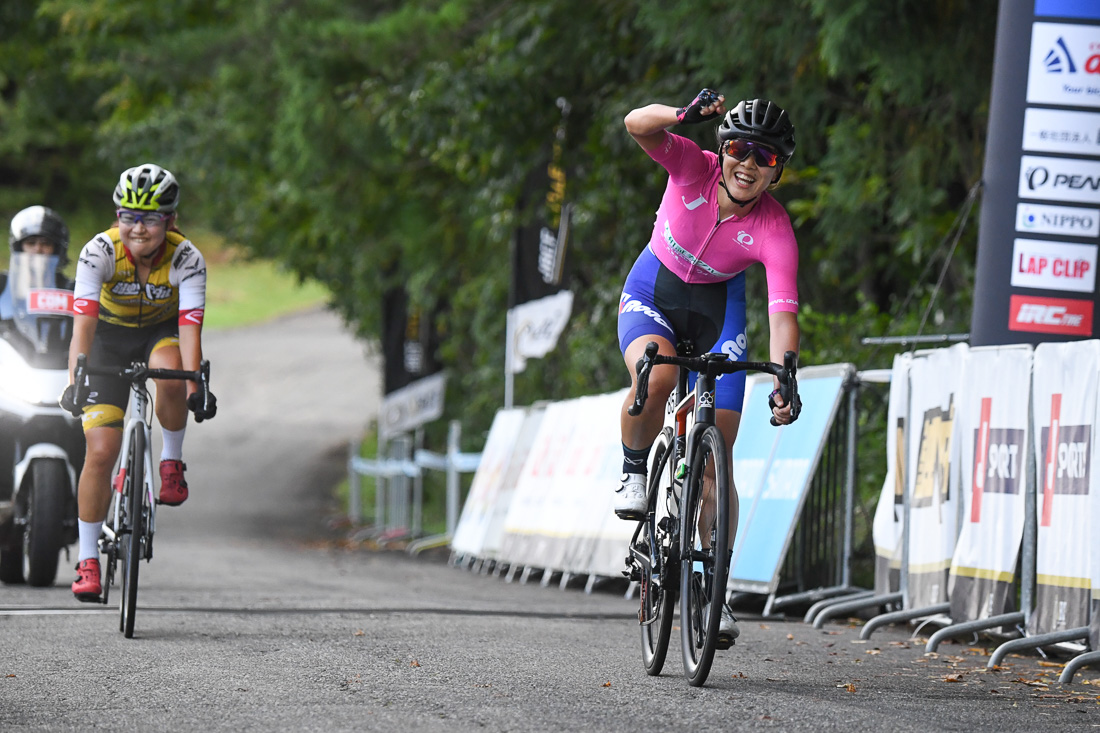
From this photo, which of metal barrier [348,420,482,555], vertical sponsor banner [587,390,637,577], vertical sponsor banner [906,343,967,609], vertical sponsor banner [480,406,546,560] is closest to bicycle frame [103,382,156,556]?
vertical sponsor banner [906,343,967,609]

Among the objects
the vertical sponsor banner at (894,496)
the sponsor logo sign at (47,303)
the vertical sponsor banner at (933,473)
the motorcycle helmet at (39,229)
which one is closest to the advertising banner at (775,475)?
the vertical sponsor banner at (894,496)

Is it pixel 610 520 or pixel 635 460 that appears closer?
pixel 635 460

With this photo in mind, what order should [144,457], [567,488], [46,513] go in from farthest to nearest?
[567,488] < [46,513] < [144,457]

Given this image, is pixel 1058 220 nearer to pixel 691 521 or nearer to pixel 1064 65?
pixel 1064 65

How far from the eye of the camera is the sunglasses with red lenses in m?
6.05

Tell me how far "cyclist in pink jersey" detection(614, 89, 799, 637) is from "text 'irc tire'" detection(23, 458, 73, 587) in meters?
4.73

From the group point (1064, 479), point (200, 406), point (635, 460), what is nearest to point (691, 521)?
point (635, 460)

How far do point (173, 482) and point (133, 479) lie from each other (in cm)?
42

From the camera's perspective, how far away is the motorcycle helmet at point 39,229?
10359mm

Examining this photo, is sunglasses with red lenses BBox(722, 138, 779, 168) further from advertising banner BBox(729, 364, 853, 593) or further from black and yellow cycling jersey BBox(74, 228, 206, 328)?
advertising banner BBox(729, 364, 853, 593)

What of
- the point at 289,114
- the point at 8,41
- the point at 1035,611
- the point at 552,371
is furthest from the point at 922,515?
the point at 8,41

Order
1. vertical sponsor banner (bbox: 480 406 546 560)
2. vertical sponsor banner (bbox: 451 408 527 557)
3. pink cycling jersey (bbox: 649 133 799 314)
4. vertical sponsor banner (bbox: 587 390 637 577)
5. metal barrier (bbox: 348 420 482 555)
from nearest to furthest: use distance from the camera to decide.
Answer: pink cycling jersey (bbox: 649 133 799 314) < vertical sponsor banner (bbox: 587 390 637 577) < vertical sponsor banner (bbox: 480 406 546 560) < vertical sponsor banner (bbox: 451 408 527 557) < metal barrier (bbox: 348 420 482 555)

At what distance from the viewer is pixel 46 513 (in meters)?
9.76

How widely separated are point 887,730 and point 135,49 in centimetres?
→ 2096
